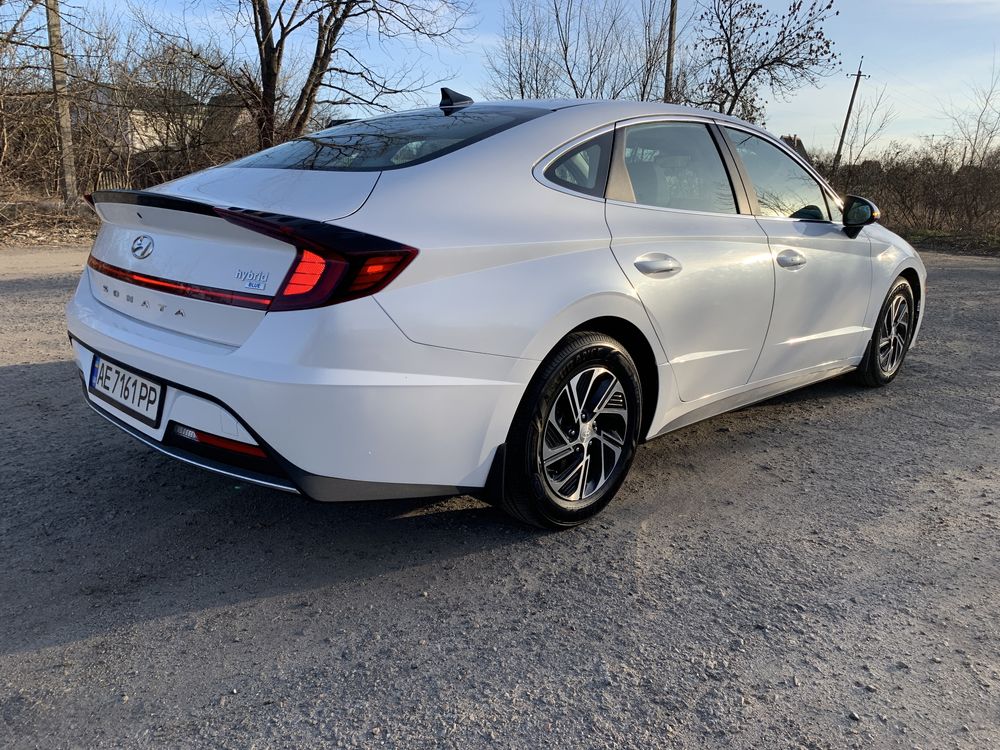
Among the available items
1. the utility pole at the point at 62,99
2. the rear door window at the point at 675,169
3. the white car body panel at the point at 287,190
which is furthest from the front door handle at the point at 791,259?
the utility pole at the point at 62,99

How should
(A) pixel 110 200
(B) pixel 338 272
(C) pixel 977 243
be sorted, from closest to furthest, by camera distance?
(B) pixel 338 272 < (A) pixel 110 200 < (C) pixel 977 243

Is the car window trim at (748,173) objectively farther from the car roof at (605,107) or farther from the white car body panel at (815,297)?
the car roof at (605,107)

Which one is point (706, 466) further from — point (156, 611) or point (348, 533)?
point (156, 611)

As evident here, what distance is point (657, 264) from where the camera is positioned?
303cm

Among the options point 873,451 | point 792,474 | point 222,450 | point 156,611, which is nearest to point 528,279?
point 222,450

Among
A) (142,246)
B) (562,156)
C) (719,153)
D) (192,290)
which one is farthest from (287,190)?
(719,153)

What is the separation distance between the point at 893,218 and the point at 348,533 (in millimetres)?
20604

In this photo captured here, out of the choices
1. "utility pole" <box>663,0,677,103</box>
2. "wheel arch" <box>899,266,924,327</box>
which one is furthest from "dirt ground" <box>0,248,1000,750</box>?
"utility pole" <box>663,0,677,103</box>

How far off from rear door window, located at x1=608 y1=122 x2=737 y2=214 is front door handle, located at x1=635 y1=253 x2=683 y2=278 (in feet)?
0.77

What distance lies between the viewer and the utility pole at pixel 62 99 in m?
13.6

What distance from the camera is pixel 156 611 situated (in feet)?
7.73

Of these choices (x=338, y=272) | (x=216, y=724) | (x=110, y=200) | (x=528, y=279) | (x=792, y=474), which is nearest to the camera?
(x=216, y=724)

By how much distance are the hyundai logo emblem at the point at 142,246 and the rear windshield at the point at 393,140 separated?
0.51 metres

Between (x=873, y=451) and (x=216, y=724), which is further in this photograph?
(x=873, y=451)
